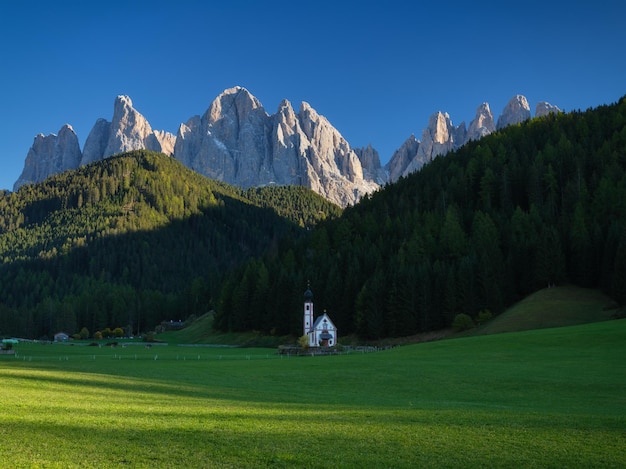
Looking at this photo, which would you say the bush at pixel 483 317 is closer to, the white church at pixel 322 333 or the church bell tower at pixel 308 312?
the white church at pixel 322 333

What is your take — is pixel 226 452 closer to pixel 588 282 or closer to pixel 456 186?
pixel 588 282

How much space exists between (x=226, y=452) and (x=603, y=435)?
42.1 ft

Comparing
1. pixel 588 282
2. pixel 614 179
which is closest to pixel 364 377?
pixel 588 282

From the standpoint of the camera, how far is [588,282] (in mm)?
90938

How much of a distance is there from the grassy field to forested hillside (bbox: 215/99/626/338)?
50.6 meters

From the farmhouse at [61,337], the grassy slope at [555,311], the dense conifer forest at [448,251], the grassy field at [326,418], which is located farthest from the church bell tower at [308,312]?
the farmhouse at [61,337]

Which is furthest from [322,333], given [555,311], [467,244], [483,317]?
[555,311]

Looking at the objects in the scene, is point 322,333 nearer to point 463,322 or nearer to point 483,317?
point 463,322

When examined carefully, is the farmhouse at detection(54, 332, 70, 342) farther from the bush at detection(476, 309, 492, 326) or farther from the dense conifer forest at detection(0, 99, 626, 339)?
the bush at detection(476, 309, 492, 326)

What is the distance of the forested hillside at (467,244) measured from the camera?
9169 centimetres

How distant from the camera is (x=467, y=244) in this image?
348 feet

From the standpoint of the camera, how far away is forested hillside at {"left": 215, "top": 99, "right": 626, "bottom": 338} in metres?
91.7

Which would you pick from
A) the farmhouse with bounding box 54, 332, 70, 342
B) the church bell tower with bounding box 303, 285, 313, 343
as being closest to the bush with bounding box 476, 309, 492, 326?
the church bell tower with bounding box 303, 285, 313, 343

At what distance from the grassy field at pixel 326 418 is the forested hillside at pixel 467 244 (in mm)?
50593
